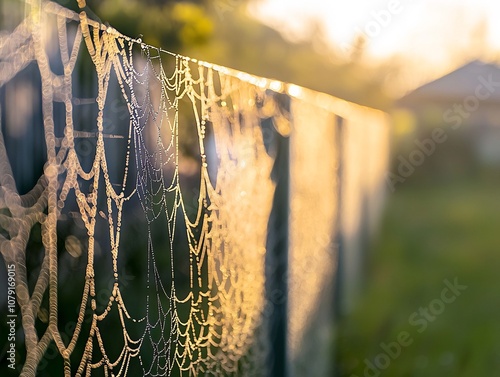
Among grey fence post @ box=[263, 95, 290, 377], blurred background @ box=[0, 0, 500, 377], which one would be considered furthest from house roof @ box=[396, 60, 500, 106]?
grey fence post @ box=[263, 95, 290, 377]

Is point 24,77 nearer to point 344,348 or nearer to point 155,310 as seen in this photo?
point 155,310

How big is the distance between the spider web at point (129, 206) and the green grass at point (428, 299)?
3205 mm

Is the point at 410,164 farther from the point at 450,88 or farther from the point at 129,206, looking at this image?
the point at 129,206

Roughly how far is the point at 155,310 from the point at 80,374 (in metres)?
0.43

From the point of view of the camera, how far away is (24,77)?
1.98 metres

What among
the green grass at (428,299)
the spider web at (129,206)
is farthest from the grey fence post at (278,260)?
the green grass at (428,299)

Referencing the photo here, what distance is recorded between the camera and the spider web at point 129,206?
68.1 inches

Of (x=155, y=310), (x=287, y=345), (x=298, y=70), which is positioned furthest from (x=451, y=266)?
(x=155, y=310)

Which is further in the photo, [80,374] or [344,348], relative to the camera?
[344,348]

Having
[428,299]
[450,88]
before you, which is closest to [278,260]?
[428,299]

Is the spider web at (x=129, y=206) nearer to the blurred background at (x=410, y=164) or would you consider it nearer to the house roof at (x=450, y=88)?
the blurred background at (x=410, y=164)

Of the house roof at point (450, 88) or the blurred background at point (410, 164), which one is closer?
the blurred background at point (410, 164)

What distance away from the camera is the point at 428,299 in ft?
31.1

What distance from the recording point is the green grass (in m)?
6.45
